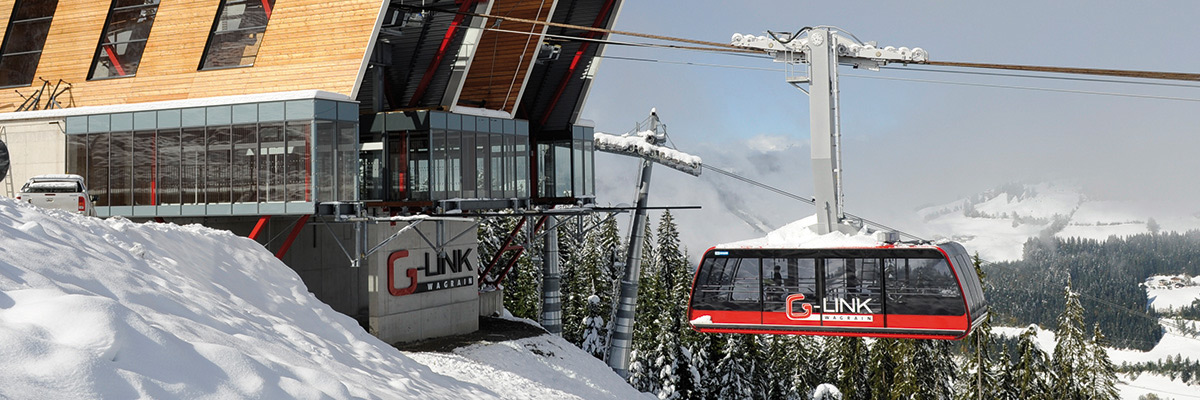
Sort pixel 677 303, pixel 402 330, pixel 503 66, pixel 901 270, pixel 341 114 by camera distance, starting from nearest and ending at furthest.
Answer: pixel 901 270 → pixel 341 114 → pixel 402 330 → pixel 503 66 → pixel 677 303

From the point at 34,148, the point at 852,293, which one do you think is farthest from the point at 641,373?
the point at 852,293

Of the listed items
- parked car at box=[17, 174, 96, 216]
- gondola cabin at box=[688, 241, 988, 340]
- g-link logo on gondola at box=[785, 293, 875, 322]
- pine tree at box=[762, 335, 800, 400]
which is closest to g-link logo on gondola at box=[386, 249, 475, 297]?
parked car at box=[17, 174, 96, 216]

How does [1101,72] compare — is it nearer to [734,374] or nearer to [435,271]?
[435,271]

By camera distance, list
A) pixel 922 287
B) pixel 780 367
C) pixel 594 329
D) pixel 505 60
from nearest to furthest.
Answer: pixel 922 287 < pixel 505 60 < pixel 594 329 < pixel 780 367

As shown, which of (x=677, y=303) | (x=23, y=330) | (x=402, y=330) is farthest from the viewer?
(x=677, y=303)

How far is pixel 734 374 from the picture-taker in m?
62.2

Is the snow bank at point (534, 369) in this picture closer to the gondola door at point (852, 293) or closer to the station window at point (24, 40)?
the gondola door at point (852, 293)

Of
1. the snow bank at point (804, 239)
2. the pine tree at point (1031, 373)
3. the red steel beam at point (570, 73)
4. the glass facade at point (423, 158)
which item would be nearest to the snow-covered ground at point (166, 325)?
the snow bank at point (804, 239)

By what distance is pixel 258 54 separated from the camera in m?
34.6

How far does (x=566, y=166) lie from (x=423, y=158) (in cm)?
1178

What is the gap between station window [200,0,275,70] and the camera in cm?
3494

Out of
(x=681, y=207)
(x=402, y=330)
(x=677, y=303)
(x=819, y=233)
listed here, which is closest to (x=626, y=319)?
(x=681, y=207)

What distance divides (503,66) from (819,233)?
20256 mm

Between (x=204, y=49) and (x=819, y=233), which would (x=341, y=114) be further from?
(x=819, y=233)
